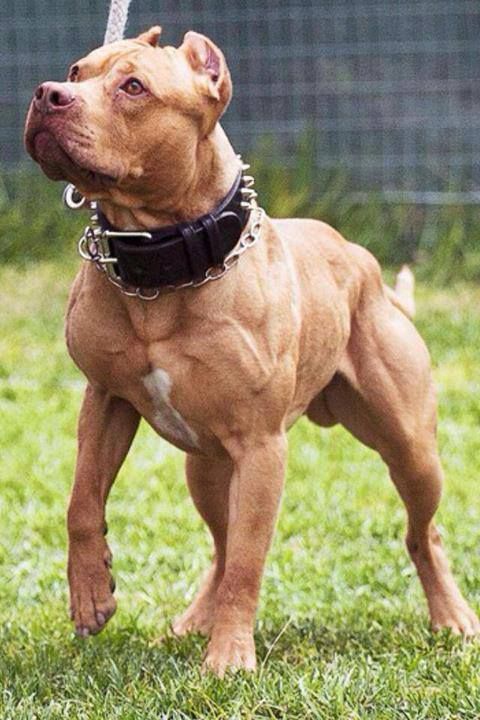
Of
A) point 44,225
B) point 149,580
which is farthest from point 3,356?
point 149,580

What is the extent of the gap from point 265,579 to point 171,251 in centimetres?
209

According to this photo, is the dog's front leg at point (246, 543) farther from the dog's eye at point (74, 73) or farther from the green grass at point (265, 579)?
the dog's eye at point (74, 73)

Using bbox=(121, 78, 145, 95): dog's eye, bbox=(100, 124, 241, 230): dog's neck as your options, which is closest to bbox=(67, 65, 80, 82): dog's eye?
bbox=(121, 78, 145, 95): dog's eye

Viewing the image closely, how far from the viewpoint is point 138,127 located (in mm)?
3926

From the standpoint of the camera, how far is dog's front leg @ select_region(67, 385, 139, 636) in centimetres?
438

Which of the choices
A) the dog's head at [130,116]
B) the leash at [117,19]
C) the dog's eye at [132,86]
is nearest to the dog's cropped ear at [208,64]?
the dog's head at [130,116]

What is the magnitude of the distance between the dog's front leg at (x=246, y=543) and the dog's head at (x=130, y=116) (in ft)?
2.40

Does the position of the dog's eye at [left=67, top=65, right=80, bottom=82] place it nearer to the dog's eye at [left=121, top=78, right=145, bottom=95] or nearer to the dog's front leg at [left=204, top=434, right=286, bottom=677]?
the dog's eye at [left=121, top=78, right=145, bottom=95]

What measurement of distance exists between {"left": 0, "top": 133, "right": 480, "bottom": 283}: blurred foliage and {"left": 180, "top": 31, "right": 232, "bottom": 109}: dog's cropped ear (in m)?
6.76

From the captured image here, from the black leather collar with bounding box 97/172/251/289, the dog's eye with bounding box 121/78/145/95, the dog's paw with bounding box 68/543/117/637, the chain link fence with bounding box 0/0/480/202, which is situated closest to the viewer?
the dog's eye with bounding box 121/78/145/95

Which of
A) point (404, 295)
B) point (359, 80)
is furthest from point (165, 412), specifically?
point (359, 80)

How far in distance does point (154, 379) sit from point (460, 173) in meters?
7.23

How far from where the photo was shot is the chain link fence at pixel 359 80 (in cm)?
1105

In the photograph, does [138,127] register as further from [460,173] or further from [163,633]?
[460,173]
